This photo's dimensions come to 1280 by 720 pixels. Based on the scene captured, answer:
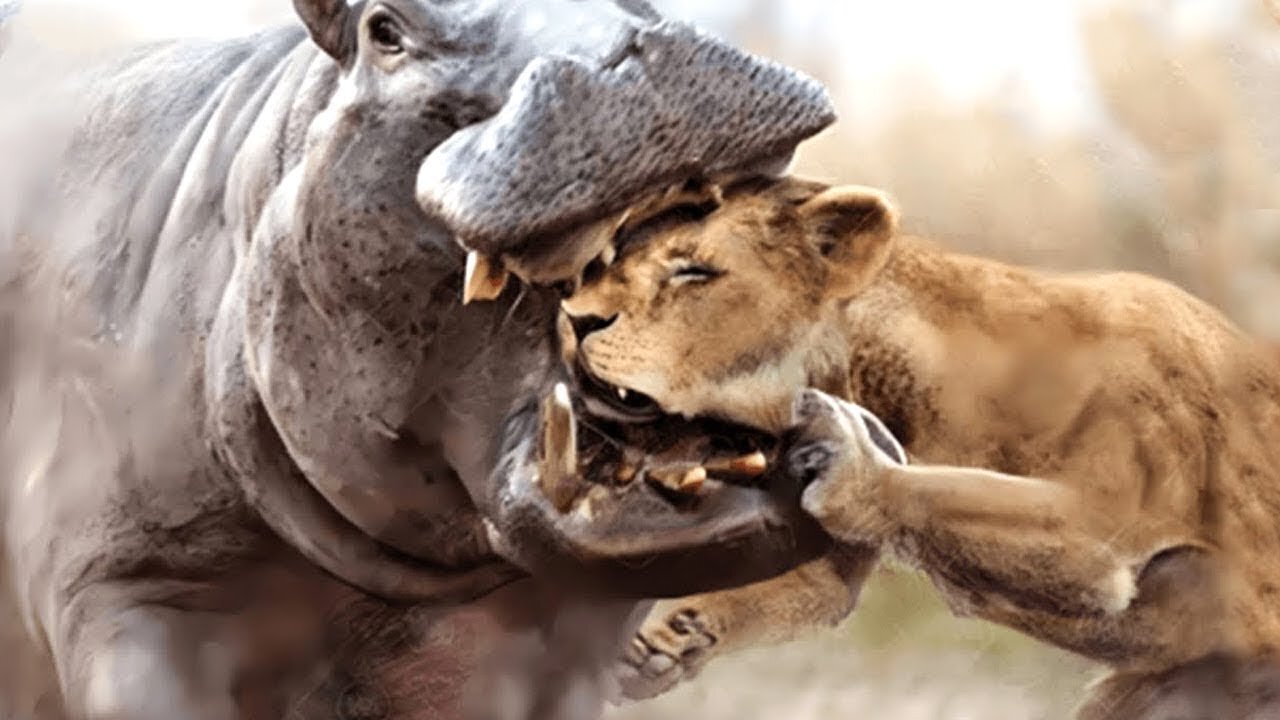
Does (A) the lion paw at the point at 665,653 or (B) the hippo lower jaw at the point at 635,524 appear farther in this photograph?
(A) the lion paw at the point at 665,653

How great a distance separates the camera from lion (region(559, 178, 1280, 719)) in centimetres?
81

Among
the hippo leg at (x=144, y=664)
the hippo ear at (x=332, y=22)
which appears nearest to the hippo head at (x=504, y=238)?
the hippo ear at (x=332, y=22)

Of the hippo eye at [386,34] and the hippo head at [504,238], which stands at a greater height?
the hippo eye at [386,34]

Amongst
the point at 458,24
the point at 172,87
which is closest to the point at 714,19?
the point at 458,24

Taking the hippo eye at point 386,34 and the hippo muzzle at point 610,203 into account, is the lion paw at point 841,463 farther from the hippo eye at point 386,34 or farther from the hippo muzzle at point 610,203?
the hippo eye at point 386,34

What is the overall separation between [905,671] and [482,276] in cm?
23

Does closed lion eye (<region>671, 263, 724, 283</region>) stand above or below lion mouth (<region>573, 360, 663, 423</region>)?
above

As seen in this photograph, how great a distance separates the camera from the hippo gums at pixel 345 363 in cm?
76

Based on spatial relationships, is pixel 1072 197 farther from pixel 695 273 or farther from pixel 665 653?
pixel 665 653

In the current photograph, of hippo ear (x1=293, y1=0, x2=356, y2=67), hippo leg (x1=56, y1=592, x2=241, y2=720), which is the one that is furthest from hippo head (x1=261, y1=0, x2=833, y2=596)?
hippo leg (x1=56, y1=592, x2=241, y2=720)

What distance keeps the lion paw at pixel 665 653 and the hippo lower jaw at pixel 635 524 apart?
0.39 ft

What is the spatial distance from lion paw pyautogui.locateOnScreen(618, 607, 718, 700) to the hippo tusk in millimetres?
147

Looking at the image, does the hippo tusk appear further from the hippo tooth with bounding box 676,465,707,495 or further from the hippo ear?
the hippo ear

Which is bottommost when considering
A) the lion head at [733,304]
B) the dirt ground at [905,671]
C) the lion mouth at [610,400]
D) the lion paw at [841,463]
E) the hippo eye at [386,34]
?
the dirt ground at [905,671]
